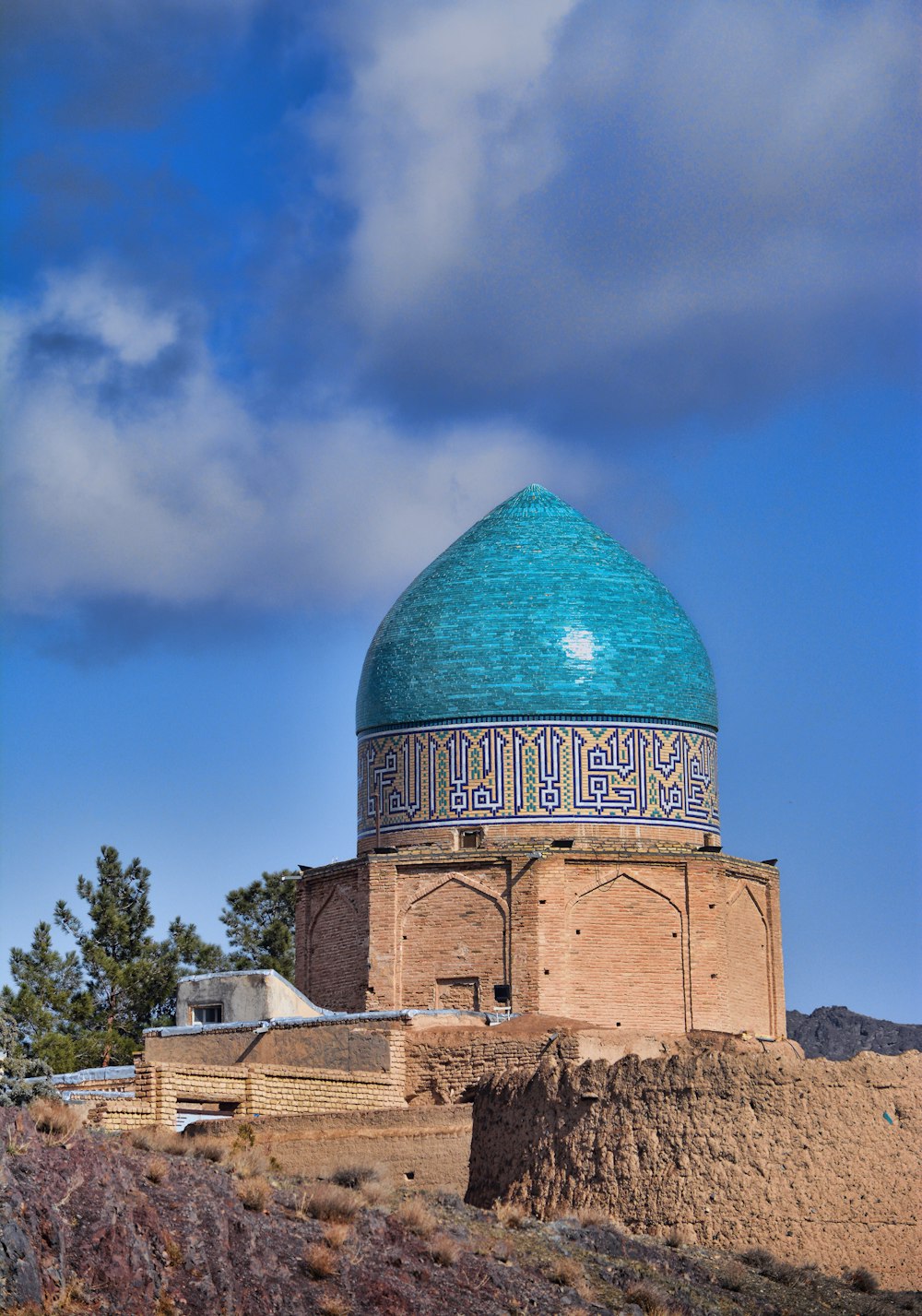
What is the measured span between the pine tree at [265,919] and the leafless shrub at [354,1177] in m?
17.0

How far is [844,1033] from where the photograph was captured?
27938 mm

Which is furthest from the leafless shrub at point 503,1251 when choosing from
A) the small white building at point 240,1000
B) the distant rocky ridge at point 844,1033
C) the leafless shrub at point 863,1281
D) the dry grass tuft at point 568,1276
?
the distant rocky ridge at point 844,1033

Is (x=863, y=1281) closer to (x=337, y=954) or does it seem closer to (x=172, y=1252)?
(x=172, y=1252)

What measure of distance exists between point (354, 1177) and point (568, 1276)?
1.82m

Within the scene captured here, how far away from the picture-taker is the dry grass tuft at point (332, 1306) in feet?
32.7

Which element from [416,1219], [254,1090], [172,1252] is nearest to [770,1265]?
[416,1219]

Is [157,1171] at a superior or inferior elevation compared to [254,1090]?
inferior

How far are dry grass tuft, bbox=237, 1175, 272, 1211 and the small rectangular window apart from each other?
10067 millimetres

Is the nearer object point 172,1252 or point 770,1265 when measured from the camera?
point 172,1252

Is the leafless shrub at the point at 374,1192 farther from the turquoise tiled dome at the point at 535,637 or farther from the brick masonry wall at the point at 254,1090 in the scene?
the turquoise tiled dome at the point at 535,637

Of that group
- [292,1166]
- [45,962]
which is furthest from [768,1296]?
[45,962]

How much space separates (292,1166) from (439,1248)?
183 inches

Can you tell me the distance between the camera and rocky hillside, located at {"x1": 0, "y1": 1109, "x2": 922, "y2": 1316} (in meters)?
9.42

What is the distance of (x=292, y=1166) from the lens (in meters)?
15.7
